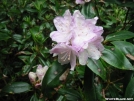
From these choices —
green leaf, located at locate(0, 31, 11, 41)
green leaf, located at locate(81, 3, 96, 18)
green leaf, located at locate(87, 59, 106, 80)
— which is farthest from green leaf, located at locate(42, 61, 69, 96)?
green leaf, located at locate(0, 31, 11, 41)

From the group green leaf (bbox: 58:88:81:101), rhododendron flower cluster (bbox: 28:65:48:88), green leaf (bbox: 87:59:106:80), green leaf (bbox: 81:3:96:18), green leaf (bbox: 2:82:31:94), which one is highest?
green leaf (bbox: 81:3:96:18)

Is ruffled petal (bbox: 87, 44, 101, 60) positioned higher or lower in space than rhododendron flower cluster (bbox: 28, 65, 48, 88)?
higher

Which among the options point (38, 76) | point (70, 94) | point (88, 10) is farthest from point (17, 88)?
point (88, 10)

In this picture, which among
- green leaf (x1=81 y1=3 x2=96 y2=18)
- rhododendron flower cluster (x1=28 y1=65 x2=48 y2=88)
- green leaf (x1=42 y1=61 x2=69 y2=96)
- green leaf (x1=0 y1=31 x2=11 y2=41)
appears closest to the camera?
green leaf (x1=42 y1=61 x2=69 y2=96)

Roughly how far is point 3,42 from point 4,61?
184 mm

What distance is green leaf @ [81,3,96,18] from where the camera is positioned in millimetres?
1483

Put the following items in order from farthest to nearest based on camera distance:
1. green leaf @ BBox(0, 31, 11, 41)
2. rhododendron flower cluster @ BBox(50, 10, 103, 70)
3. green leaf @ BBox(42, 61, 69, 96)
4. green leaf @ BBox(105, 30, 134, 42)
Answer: green leaf @ BBox(0, 31, 11, 41), green leaf @ BBox(105, 30, 134, 42), green leaf @ BBox(42, 61, 69, 96), rhododendron flower cluster @ BBox(50, 10, 103, 70)

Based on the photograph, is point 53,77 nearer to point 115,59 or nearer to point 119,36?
point 115,59

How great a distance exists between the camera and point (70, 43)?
931 mm

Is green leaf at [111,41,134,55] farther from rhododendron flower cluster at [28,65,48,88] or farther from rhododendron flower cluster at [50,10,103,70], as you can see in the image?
rhododendron flower cluster at [28,65,48,88]

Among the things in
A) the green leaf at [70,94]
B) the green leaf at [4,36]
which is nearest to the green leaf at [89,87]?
the green leaf at [70,94]

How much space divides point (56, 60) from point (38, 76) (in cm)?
27

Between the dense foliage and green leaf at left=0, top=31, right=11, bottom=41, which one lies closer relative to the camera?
the dense foliage

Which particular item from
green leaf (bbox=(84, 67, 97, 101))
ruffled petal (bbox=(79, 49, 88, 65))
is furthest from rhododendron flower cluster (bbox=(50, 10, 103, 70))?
green leaf (bbox=(84, 67, 97, 101))
